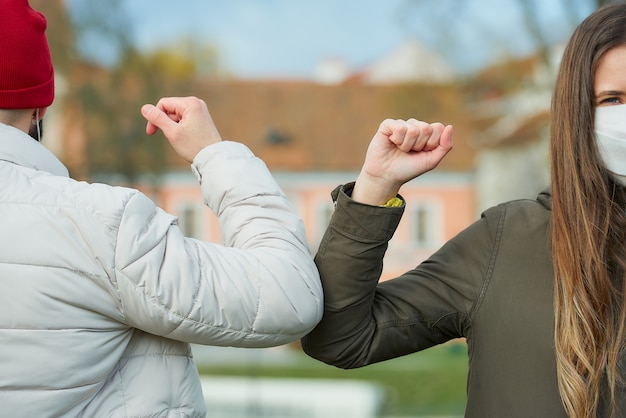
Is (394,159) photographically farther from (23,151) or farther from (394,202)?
(23,151)

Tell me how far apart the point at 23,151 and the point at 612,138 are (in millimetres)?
1174

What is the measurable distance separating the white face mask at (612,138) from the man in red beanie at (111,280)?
0.67 meters

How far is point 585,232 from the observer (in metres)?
2.09

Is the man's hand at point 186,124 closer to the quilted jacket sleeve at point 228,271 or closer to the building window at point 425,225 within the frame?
the quilted jacket sleeve at point 228,271

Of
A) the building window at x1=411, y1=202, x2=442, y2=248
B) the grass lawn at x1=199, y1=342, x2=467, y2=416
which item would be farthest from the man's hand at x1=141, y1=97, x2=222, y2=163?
the building window at x1=411, y1=202, x2=442, y2=248

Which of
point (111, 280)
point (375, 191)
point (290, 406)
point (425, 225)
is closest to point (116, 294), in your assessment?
point (111, 280)

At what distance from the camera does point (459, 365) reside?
26.7 meters

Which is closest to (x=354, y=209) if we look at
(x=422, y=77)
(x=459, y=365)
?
(x=459, y=365)

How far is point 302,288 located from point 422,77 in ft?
121

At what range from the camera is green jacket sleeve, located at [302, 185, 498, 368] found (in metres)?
2.04

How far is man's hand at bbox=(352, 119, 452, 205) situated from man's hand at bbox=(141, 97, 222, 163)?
318 millimetres

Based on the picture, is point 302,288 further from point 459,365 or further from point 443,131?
point 459,365

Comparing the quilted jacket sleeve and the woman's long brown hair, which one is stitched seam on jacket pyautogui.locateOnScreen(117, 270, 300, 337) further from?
the woman's long brown hair

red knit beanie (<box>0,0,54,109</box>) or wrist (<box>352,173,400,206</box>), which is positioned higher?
red knit beanie (<box>0,0,54,109</box>)
